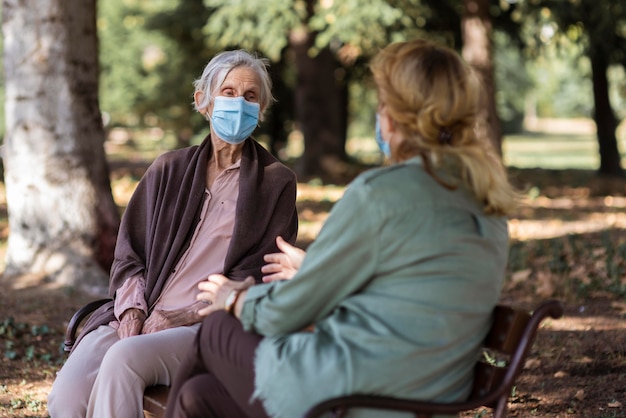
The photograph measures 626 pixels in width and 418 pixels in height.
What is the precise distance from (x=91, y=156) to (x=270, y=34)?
932cm

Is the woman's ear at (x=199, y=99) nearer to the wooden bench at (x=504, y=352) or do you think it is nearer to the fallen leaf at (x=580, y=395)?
the wooden bench at (x=504, y=352)

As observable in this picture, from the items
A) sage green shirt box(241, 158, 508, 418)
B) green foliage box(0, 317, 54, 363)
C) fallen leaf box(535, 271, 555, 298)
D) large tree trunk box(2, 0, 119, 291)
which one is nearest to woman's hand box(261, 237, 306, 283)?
sage green shirt box(241, 158, 508, 418)

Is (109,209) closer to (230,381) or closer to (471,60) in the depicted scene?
(230,381)

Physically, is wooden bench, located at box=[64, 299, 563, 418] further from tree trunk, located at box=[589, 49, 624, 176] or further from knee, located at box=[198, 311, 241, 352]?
tree trunk, located at box=[589, 49, 624, 176]

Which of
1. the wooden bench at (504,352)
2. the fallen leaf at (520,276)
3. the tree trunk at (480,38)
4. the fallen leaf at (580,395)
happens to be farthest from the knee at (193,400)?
the tree trunk at (480,38)

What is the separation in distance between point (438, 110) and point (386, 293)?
0.54 metres

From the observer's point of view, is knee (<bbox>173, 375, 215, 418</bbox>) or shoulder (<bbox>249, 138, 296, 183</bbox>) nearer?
knee (<bbox>173, 375, 215, 418</bbox>)

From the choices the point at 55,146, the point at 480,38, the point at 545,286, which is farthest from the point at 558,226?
the point at 55,146

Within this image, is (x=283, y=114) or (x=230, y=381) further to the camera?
(x=283, y=114)

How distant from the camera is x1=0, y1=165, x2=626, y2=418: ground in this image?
510 cm

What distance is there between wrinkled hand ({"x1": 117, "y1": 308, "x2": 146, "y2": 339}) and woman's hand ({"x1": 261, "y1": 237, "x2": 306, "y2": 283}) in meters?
0.66

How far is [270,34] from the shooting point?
16.8m

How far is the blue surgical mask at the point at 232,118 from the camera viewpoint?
4160 millimetres

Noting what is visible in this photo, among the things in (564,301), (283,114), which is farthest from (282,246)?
(283,114)
